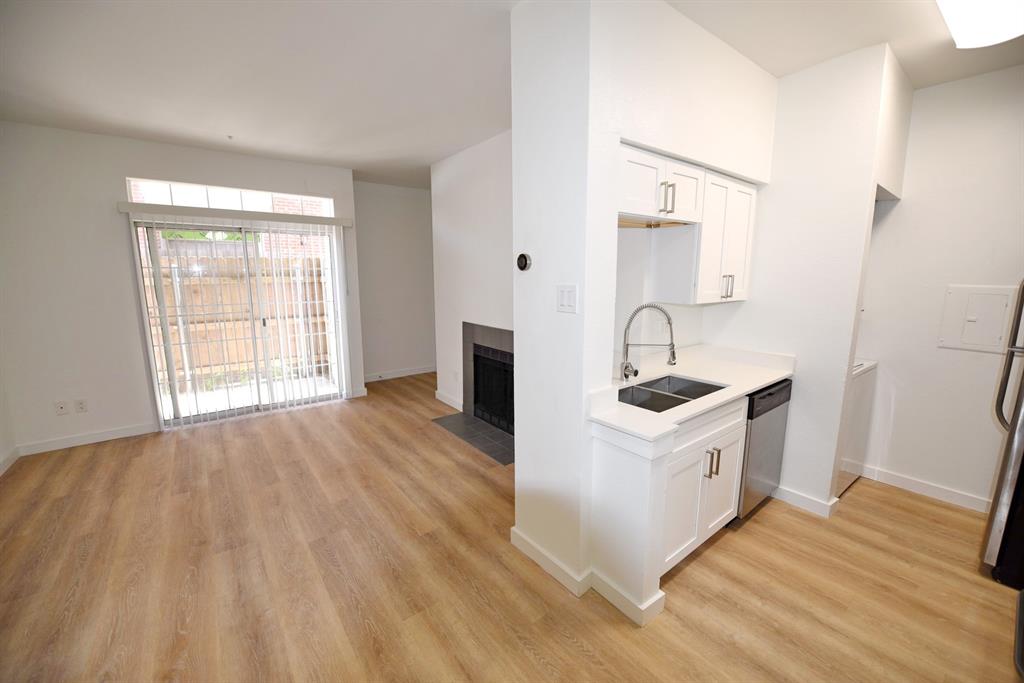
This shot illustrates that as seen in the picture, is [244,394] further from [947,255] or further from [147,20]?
[947,255]

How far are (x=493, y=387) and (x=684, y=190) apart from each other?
2.53m

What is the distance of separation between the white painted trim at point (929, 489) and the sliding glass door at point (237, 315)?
5153mm

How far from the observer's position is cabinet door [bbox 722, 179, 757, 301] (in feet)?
8.08

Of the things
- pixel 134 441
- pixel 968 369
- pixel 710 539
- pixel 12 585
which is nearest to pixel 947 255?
pixel 968 369

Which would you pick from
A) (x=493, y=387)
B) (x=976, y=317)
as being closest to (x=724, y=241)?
(x=976, y=317)

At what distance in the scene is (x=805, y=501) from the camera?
2.59 metres

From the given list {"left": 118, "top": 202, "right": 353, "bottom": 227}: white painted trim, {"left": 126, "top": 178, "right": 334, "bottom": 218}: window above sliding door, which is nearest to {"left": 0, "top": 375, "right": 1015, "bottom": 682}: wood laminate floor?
{"left": 118, "top": 202, "right": 353, "bottom": 227}: white painted trim

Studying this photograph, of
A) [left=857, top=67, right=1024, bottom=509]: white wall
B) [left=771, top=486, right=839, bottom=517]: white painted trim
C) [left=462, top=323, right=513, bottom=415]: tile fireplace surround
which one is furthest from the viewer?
[left=462, top=323, right=513, bottom=415]: tile fireplace surround

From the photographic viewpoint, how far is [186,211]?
3.79 metres

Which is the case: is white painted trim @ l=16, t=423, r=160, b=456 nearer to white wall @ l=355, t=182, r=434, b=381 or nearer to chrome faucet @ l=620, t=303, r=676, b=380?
white wall @ l=355, t=182, r=434, b=381

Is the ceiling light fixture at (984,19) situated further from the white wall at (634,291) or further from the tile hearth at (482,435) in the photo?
the tile hearth at (482,435)

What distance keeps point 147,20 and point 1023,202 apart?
472cm

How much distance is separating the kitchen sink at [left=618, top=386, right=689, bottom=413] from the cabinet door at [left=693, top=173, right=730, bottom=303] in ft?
1.88

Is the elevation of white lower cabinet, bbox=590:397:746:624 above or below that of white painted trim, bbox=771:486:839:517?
above
